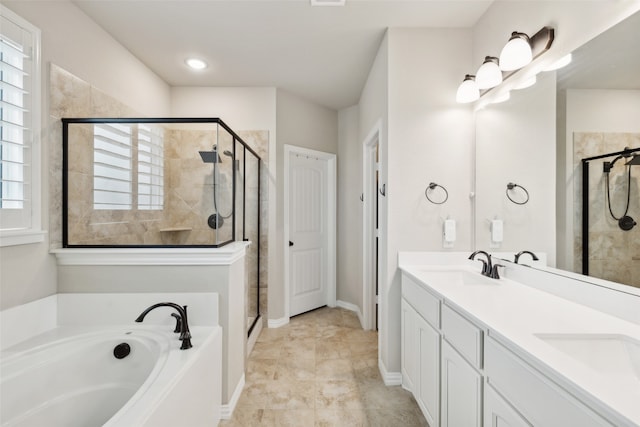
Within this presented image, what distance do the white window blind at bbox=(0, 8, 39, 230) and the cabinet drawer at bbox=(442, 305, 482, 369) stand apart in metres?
2.27

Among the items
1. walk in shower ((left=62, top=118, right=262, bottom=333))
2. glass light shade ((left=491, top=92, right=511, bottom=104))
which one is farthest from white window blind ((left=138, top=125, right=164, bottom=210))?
glass light shade ((left=491, top=92, right=511, bottom=104))

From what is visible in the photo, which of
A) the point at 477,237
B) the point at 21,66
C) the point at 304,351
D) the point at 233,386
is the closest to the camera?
the point at 21,66

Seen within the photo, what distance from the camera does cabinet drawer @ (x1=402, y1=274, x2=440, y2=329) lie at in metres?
1.58

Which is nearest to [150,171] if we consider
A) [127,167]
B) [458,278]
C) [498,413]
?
[127,167]

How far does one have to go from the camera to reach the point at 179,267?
72.4 inches

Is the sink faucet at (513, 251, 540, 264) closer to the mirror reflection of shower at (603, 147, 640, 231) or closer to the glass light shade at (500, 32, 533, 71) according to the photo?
the mirror reflection of shower at (603, 147, 640, 231)

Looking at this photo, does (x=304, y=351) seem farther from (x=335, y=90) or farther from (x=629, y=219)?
(x=335, y=90)

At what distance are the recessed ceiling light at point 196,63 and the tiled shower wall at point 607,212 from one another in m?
2.91

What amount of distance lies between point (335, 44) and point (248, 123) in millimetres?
1329

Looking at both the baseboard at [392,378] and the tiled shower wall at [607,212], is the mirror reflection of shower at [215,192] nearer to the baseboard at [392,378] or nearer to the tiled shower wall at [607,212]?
the baseboard at [392,378]

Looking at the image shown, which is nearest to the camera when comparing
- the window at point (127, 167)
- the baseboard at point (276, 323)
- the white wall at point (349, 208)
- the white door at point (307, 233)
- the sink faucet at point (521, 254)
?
the sink faucet at point (521, 254)

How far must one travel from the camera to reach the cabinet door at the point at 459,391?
119cm

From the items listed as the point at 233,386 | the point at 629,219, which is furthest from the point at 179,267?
the point at 629,219

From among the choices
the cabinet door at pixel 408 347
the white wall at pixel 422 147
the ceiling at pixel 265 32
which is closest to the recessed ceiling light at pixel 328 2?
the ceiling at pixel 265 32
